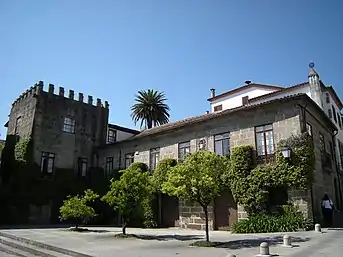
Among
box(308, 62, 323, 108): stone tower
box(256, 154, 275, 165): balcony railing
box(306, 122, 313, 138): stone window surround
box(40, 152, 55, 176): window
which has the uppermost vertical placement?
box(308, 62, 323, 108): stone tower

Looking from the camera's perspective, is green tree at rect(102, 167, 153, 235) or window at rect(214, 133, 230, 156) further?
window at rect(214, 133, 230, 156)

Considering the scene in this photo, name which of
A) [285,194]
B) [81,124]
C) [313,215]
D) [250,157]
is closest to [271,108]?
[250,157]

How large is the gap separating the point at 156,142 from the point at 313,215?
12.6 metres

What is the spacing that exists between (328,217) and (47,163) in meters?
22.2

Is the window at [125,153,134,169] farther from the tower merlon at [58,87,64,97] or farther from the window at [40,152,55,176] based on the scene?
the tower merlon at [58,87,64,97]

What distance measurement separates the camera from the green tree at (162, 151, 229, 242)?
12195mm

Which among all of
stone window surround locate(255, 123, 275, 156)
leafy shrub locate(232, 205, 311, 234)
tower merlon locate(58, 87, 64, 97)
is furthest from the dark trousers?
tower merlon locate(58, 87, 64, 97)

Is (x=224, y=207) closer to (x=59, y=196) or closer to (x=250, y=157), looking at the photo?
(x=250, y=157)

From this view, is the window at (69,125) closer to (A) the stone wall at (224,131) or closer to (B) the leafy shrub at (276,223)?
(A) the stone wall at (224,131)

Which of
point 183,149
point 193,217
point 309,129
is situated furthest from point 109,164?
point 309,129

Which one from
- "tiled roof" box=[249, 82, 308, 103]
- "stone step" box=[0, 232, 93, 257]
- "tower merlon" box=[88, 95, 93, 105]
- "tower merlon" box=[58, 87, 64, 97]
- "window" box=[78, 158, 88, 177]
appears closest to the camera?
"stone step" box=[0, 232, 93, 257]

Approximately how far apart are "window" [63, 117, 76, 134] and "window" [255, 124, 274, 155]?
1810cm

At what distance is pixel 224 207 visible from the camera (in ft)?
62.7

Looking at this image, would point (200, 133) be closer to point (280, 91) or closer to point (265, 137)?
point (265, 137)
